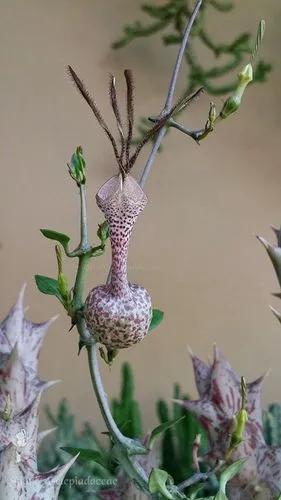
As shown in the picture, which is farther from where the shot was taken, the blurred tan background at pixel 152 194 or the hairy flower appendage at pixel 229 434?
the blurred tan background at pixel 152 194

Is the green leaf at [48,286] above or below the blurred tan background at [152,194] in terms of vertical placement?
below

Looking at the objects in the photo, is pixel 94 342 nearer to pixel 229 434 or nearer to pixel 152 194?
pixel 229 434

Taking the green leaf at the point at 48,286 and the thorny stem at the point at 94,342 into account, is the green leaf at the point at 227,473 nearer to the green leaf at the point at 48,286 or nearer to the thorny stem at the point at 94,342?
the thorny stem at the point at 94,342

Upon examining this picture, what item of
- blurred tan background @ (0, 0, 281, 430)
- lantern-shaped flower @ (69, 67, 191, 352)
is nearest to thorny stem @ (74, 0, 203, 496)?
lantern-shaped flower @ (69, 67, 191, 352)

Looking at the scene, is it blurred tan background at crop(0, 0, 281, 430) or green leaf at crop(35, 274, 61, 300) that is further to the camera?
blurred tan background at crop(0, 0, 281, 430)

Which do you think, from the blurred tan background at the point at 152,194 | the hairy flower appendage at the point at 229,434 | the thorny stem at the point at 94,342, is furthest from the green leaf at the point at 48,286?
the blurred tan background at the point at 152,194

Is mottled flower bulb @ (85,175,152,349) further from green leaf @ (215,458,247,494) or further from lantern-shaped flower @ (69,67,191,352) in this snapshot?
green leaf @ (215,458,247,494)
